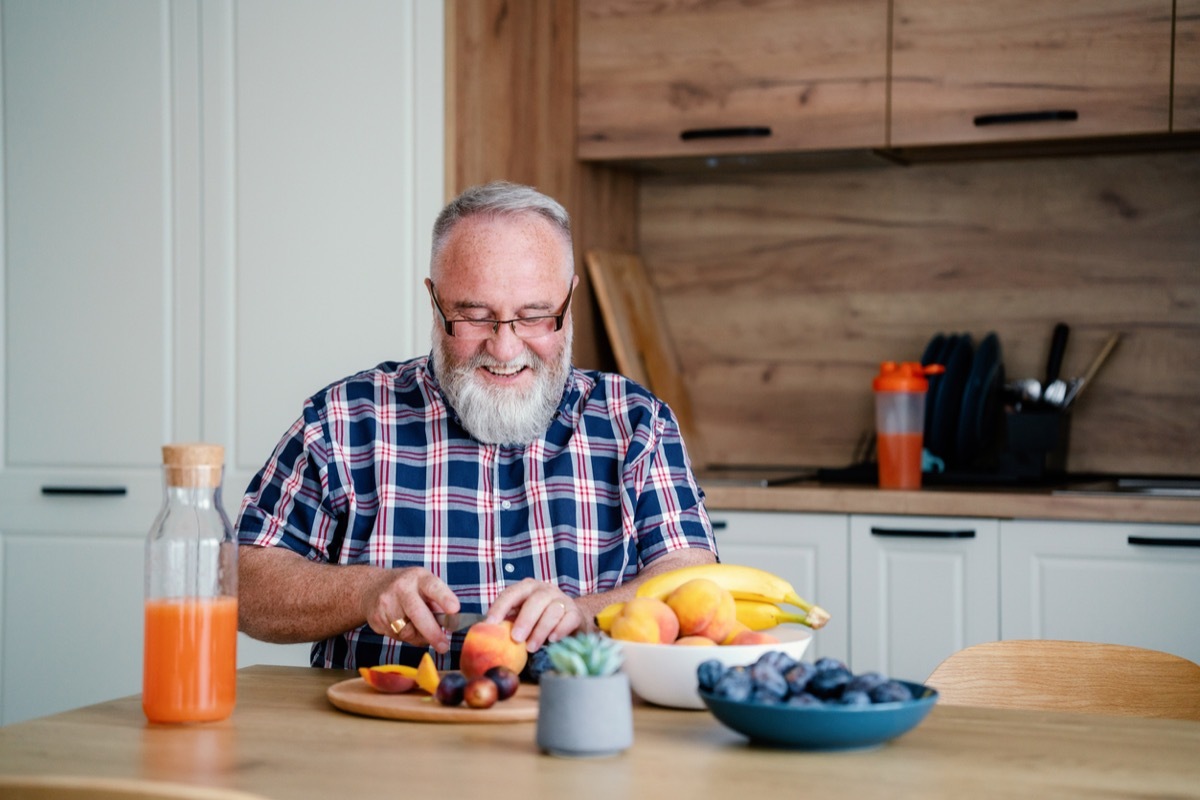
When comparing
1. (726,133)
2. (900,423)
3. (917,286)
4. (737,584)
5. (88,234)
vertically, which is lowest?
(737,584)

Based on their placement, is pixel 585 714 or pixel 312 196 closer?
pixel 585 714

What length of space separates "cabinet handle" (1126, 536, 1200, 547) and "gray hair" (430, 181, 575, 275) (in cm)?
139

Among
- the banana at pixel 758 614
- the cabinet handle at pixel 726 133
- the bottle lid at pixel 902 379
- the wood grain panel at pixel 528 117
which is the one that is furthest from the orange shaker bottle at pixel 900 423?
the banana at pixel 758 614

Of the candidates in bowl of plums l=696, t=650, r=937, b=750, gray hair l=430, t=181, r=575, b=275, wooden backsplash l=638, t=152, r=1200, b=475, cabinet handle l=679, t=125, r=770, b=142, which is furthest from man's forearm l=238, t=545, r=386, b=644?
wooden backsplash l=638, t=152, r=1200, b=475

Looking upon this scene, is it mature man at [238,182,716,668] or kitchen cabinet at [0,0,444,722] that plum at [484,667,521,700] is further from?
kitchen cabinet at [0,0,444,722]

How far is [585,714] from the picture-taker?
1167 millimetres

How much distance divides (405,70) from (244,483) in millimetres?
982

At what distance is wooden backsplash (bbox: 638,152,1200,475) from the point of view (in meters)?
3.31

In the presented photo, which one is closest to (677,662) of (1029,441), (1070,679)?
(1070,679)

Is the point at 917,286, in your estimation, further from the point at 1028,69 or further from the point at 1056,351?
the point at 1028,69

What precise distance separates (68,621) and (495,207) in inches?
74.5

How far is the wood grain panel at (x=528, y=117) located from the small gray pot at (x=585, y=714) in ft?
6.54

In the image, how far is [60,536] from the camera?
3.30 metres

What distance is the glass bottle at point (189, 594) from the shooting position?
4.24ft
